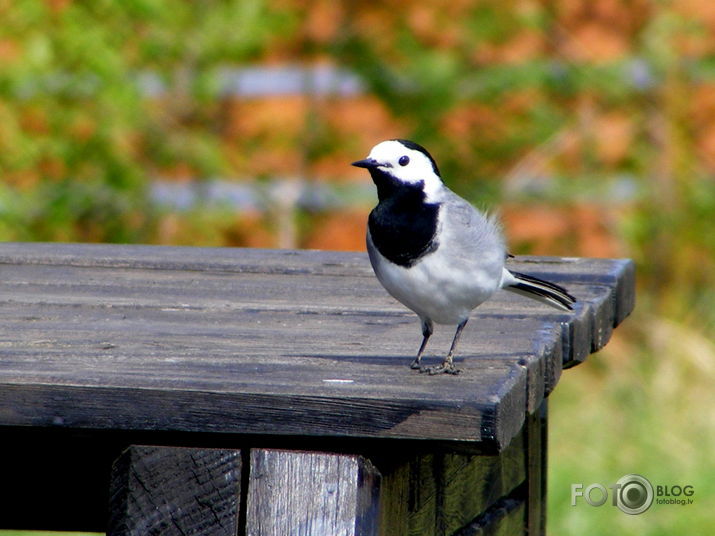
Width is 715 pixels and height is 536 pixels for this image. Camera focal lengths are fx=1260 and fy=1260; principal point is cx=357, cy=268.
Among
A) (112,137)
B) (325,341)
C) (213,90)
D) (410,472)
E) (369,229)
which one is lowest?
(410,472)

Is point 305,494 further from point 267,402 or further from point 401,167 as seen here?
point 401,167

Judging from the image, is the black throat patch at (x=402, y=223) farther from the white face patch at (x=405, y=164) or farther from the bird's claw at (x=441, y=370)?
the bird's claw at (x=441, y=370)

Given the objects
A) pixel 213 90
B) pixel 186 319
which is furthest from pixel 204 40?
pixel 186 319

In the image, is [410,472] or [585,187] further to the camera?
[585,187]

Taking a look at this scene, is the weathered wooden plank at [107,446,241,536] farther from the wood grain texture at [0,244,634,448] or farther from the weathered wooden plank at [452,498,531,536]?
the weathered wooden plank at [452,498,531,536]

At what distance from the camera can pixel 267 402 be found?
57.7 inches

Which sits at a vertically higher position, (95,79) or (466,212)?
(95,79)

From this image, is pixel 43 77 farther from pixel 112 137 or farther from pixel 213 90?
pixel 213 90

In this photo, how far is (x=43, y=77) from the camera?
185 inches

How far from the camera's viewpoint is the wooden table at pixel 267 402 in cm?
146

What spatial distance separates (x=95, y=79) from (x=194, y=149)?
496 mm

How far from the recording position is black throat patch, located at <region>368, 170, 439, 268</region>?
191 cm
